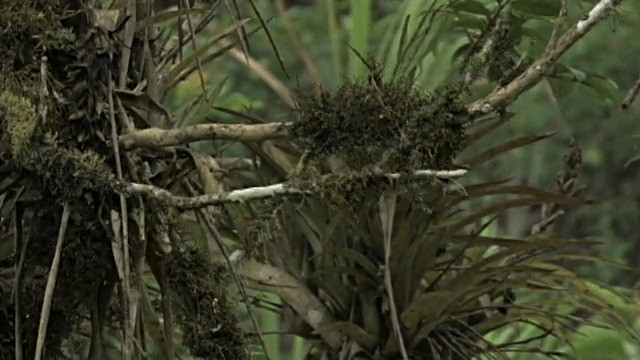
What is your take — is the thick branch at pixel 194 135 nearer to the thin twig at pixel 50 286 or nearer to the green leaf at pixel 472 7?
the thin twig at pixel 50 286

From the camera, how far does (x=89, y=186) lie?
105 centimetres

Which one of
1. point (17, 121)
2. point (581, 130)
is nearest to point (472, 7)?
point (17, 121)

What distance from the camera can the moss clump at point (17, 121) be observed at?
1.04m

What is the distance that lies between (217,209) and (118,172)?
0.59 feet

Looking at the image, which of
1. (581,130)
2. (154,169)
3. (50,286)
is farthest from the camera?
(581,130)

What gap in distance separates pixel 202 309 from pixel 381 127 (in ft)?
0.81

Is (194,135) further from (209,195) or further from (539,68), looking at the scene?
(539,68)

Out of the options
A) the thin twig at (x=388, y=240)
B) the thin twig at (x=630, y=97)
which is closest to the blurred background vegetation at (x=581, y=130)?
the thin twig at (x=388, y=240)

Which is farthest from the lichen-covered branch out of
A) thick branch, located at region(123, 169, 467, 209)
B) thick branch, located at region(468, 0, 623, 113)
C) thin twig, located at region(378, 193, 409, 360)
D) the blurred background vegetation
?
the blurred background vegetation

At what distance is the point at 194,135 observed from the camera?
3.61 feet

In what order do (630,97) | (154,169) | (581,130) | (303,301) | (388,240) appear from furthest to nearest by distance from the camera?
(581,130)
(303,301)
(388,240)
(630,97)
(154,169)

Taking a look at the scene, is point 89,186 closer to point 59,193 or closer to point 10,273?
point 59,193

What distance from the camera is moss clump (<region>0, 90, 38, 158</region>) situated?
1036 mm

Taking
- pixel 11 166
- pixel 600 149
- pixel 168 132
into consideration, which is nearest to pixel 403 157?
pixel 168 132
